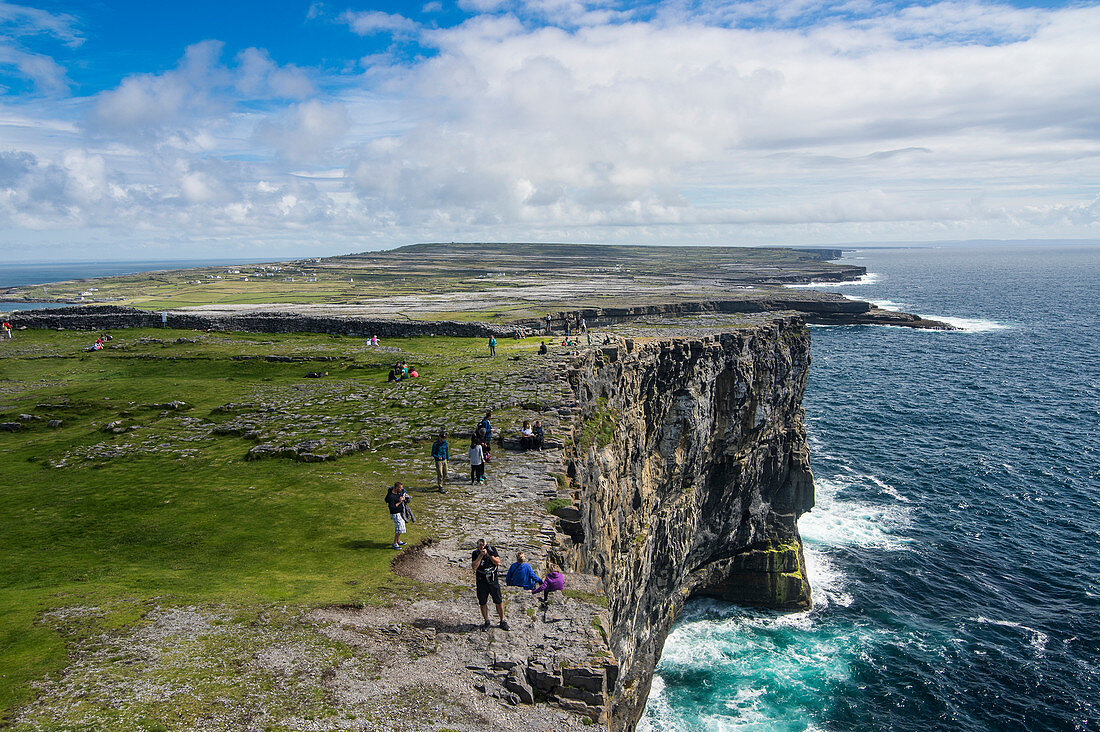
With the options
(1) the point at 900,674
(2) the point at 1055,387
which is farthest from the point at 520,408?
(2) the point at 1055,387

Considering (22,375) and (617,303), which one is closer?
(22,375)

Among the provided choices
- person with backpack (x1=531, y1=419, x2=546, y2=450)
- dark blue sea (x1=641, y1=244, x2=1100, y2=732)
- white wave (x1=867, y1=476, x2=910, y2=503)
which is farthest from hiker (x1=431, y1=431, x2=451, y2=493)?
white wave (x1=867, y1=476, x2=910, y2=503)

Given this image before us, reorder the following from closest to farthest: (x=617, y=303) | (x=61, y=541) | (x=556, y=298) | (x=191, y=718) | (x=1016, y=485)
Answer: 1. (x=191, y=718)
2. (x=61, y=541)
3. (x=1016, y=485)
4. (x=617, y=303)
5. (x=556, y=298)

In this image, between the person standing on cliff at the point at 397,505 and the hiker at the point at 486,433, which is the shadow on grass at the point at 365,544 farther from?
the hiker at the point at 486,433

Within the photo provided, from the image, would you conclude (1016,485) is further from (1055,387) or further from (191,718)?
(191,718)

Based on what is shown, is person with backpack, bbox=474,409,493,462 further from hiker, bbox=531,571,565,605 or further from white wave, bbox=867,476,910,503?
white wave, bbox=867,476,910,503

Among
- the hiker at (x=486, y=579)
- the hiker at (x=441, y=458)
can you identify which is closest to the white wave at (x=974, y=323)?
the hiker at (x=441, y=458)

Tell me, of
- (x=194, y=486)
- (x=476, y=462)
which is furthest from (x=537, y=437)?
(x=194, y=486)
